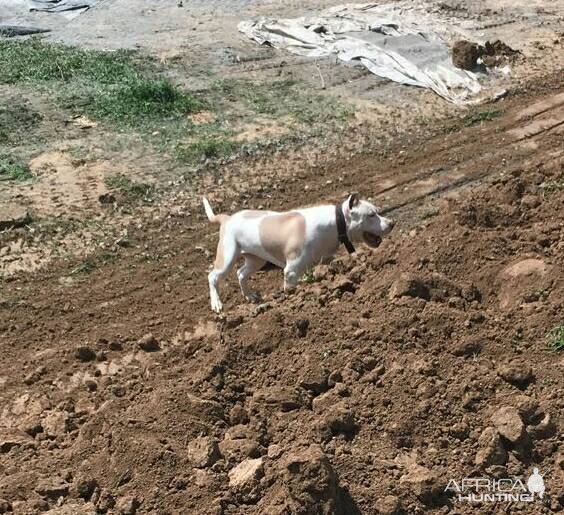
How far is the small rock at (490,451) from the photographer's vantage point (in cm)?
469

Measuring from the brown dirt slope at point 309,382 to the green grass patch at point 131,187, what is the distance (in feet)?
6.32

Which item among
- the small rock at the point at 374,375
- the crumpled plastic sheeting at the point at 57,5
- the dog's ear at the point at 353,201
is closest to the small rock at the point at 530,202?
the dog's ear at the point at 353,201

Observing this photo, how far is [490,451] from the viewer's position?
471 cm

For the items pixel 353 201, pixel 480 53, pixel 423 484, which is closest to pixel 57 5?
pixel 480 53

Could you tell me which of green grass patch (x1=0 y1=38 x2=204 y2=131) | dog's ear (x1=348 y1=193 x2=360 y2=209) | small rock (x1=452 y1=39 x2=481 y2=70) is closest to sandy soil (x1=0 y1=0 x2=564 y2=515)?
dog's ear (x1=348 y1=193 x2=360 y2=209)

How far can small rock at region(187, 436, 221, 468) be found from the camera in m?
4.85

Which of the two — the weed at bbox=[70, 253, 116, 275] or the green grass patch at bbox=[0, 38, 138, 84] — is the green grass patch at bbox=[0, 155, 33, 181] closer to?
the weed at bbox=[70, 253, 116, 275]

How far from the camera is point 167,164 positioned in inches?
446

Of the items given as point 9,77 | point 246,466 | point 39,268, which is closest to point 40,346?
point 39,268

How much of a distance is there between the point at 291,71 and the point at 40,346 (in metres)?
8.72

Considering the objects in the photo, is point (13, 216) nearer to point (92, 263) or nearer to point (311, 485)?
point (92, 263)

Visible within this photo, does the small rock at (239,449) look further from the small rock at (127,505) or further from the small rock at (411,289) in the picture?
the small rock at (411,289)

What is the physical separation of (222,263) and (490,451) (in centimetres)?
403

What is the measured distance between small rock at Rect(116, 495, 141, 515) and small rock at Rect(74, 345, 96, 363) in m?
2.83
